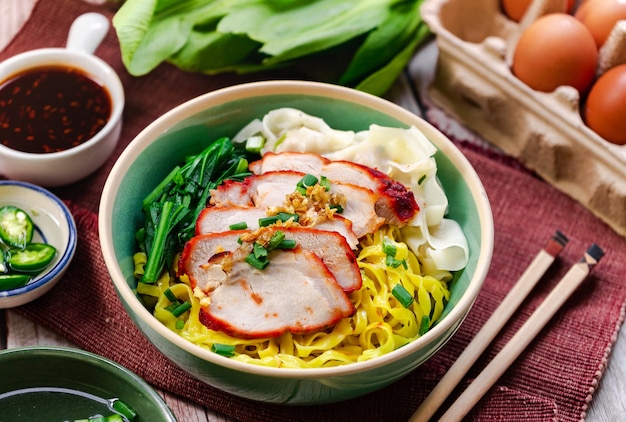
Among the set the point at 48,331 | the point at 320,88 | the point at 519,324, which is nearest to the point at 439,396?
the point at 519,324

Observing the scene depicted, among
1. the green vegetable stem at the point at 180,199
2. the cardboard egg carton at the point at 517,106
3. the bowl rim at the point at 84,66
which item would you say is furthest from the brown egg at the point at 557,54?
the bowl rim at the point at 84,66

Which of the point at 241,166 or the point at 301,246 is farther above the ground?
the point at 301,246

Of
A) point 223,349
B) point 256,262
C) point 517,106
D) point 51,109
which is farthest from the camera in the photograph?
point 517,106

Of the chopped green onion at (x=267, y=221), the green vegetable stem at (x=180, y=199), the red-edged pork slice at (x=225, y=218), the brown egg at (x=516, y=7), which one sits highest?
the brown egg at (x=516, y=7)

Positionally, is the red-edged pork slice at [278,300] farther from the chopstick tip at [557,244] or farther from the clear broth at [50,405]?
the chopstick tip at [557,244]

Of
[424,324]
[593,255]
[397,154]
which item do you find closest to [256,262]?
[424,324]

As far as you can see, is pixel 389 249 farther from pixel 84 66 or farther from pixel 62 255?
pixel 84 66

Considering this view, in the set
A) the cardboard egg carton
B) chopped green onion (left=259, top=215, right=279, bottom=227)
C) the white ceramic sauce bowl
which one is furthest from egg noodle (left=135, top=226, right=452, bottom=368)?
the cardboard egg carton
